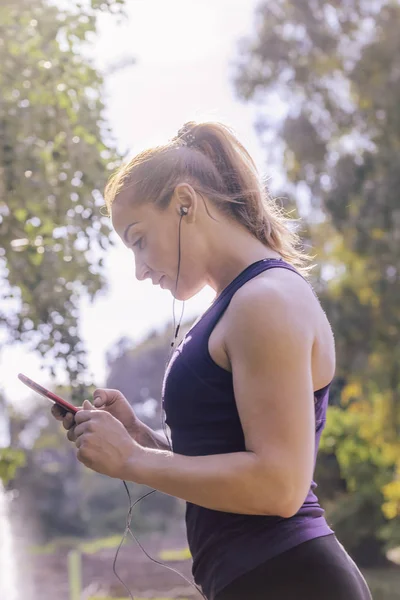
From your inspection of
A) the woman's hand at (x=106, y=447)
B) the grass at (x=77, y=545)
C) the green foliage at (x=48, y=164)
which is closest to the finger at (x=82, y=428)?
the woman's hand at (x=106, y=447)

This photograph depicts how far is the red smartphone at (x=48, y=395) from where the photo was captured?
5.77 ft

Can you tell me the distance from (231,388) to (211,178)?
403 millimetres

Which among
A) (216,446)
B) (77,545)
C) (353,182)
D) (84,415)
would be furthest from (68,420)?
(77,545)

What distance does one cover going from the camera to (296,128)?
55.5 feet

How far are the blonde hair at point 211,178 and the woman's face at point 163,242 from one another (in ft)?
0.07

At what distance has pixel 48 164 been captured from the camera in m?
5.48

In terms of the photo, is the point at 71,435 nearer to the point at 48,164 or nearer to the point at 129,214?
the point at 129,214

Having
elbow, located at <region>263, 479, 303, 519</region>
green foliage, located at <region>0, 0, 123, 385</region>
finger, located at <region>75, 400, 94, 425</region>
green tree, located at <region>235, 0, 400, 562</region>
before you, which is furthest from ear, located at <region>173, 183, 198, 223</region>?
green tree, located at <region>235, 0, 400, 562</region>

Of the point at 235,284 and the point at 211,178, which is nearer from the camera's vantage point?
the point at 235,284

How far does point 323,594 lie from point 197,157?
31.4 inches

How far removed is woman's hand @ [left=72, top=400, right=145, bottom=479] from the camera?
1.57m

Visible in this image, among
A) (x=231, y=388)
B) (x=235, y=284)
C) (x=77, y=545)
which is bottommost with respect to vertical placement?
(x=77, y=545)

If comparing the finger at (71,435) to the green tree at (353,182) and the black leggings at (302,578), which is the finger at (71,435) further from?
the green tree at (353,182)

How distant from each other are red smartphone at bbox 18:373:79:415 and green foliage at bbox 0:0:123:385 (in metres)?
3.04
